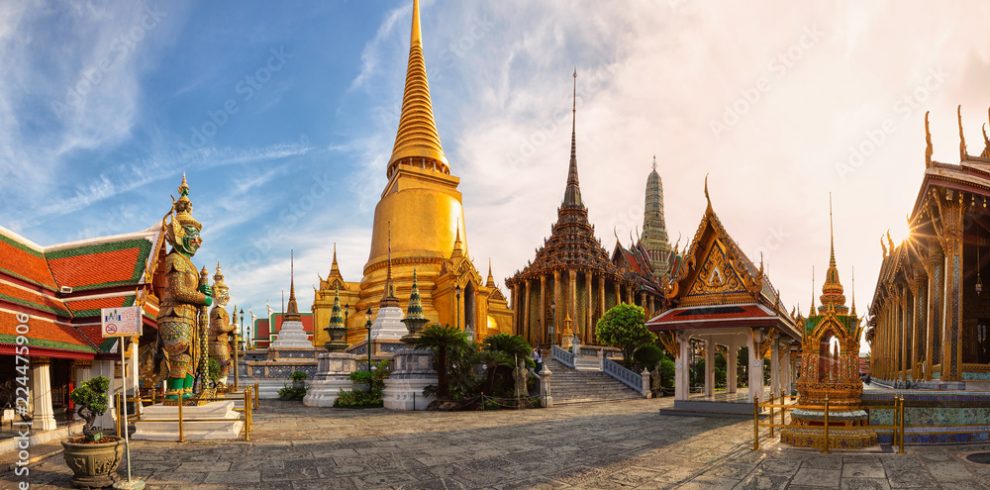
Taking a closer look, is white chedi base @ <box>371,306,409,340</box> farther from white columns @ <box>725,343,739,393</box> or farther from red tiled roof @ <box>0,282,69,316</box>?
red tiled roof @ <box>0,282,69,316</box>

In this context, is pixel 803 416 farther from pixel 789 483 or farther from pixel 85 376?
pixel 85 376

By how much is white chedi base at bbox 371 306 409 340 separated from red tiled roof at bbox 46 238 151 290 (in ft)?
44.6

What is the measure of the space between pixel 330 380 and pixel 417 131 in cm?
2451

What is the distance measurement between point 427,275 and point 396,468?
2908 centimetres

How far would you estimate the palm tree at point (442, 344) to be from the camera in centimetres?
2014

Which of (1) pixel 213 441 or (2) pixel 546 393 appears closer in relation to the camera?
(1) pixel 213 441

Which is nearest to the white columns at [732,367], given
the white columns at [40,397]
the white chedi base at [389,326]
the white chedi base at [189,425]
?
the white chedi base at [389,326]

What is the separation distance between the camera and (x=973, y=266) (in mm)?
16703

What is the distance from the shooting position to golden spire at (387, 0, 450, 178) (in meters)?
42.2

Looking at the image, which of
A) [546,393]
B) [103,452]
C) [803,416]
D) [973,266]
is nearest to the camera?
[103,452]

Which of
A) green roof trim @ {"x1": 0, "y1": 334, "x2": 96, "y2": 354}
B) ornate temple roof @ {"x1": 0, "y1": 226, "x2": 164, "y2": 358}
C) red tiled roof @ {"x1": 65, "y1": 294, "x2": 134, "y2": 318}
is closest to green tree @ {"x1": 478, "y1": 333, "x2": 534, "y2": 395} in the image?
ornate temple roof @ {"x1": 0, "y1": 226, "x2": 164, "y2": 358}

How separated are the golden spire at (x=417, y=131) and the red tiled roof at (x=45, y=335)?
30448mm

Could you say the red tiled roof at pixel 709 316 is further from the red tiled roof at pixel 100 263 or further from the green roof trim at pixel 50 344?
the green roof trim at pixel 50 344

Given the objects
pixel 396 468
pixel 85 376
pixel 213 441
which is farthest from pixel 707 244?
pixel 85 376
